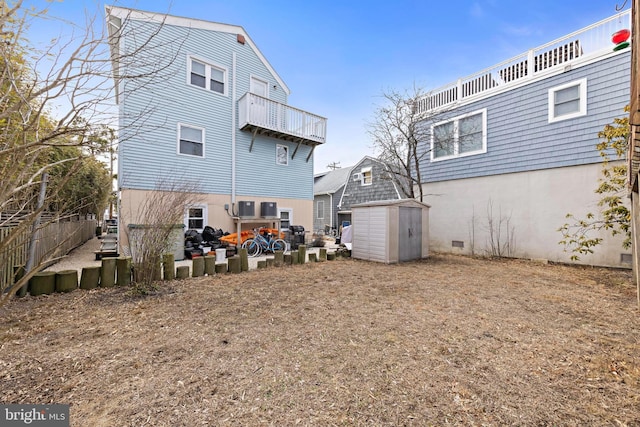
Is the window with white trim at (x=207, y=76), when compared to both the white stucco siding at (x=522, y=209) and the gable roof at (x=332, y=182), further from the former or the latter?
the gable roof at (x=332, y=182)

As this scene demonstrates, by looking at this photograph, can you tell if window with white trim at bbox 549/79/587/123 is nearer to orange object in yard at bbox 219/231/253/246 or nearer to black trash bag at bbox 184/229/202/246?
orange object in yard at bbox 219/231/253/246

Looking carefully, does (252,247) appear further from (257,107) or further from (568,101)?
(568,101)

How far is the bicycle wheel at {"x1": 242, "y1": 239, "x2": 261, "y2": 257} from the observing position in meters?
8.99

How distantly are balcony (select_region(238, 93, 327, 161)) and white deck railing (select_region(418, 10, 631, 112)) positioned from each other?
4412 millimetres

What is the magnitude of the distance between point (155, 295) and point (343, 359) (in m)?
3.32

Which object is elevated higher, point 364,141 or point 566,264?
point 364,141

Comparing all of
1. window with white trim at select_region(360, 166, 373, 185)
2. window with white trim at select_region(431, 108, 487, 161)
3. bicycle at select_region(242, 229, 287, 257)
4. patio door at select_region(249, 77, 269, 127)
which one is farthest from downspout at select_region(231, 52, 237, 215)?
window with white trim at select_region(360, 166, 373, 185)

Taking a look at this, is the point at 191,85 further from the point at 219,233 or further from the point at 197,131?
the point at 219,233

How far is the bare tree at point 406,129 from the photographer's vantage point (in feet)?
32.5

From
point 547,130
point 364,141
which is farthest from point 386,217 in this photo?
point 547,130

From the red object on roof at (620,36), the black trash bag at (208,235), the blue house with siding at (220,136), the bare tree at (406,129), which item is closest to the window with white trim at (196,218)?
the blue house with siding at (220,136)

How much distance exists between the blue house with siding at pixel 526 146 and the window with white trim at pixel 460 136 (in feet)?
0.11

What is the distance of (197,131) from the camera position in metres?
9.83

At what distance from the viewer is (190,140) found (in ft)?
31.6
